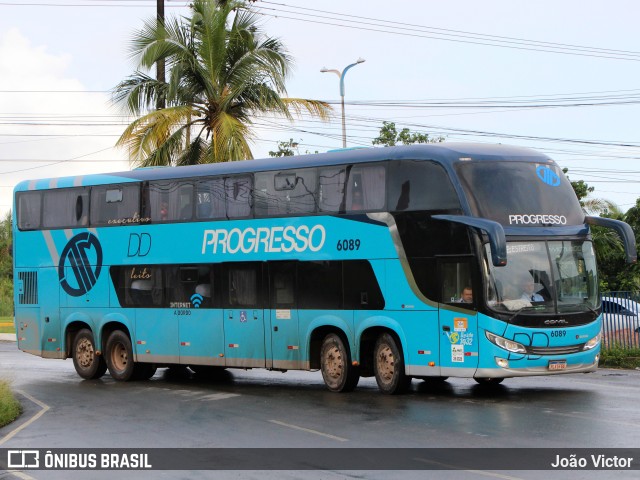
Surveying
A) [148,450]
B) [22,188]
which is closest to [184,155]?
[22,188]

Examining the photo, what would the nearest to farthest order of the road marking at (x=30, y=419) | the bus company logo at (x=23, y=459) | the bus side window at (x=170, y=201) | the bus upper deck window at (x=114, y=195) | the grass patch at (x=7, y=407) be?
the bus company logo at (x=23, y=459), the road marking at (x=30, y=419), the grass patch at (x=7, y=407), the bus side window at (x=170, y=201), the bus upper deck window at (x=114, y=195)

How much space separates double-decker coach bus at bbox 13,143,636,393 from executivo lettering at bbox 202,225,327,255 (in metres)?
0.03

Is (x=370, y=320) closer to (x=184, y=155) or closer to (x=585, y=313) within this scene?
(x=585, y=313)

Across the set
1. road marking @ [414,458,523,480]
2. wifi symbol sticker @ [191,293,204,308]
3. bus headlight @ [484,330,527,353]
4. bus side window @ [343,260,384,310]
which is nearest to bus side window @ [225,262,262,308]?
wifi symbol sticker @ [191,293,204,308]

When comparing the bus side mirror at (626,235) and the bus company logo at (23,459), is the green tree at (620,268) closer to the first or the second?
the bus side mirror at (626,235)

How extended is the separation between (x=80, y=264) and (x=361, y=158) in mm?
8107

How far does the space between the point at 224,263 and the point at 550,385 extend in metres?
6.54

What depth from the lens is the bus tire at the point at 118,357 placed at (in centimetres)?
2422

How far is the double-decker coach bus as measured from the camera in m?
18.0

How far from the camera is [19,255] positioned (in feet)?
86.7

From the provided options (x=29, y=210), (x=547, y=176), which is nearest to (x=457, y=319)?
(x=547, y=176)

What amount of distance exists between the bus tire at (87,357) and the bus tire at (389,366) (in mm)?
7854

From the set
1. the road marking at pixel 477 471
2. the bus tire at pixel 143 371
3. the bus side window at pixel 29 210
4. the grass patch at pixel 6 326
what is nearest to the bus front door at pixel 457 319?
the road marking at pixel 477 471

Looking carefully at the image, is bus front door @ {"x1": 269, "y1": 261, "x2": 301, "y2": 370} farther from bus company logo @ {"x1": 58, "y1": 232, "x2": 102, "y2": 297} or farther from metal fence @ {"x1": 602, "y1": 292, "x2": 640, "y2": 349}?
metal fence @ {"x1": 602, "y1": 292, "x2": 640, "y2": 349}
